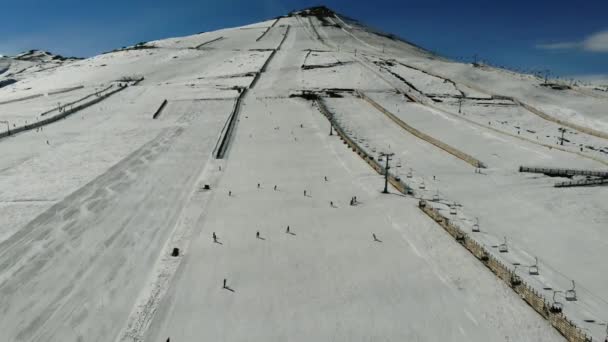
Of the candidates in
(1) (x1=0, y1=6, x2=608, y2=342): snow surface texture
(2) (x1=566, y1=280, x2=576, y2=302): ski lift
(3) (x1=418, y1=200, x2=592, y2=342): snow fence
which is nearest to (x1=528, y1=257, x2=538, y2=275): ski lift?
(1) (x1=0, y1=6, x2=608, y2=342): snow surface texture

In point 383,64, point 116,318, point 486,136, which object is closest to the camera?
point 116,318

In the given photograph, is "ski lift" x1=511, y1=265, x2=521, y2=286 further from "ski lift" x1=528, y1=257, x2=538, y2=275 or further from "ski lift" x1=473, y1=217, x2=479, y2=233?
"ski lift" x1=473, y1=217, x2=479, y2=233

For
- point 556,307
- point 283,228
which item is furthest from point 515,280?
point 283,228

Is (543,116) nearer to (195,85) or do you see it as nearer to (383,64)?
(383,64)

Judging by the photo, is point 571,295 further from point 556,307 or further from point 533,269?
point 533,269

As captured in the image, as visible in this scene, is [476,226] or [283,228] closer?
[476,226]

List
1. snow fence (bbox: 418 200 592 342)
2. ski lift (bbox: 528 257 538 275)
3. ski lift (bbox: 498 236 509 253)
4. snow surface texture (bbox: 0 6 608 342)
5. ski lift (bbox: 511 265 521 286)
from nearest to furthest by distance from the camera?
snow fence (bbox: 418 200 592 342)
snow surface texture (bbox: 0 6 608 342)
ski lift (bbox: 511 265 521 286)
ski lift (bbox: 528 257 538 275)
ski lift (bbox: 498 236 509 253)

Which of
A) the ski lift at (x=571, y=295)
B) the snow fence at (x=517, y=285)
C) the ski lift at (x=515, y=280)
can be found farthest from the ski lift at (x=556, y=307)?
the ski lift at (x=515, y=280)

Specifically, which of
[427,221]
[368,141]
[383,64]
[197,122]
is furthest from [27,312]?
[383,64]
